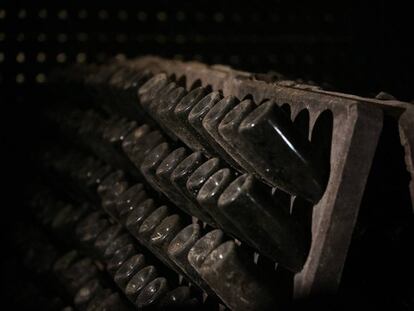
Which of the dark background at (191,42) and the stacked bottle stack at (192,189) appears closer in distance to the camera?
the stacked bottle stack at (192,189)

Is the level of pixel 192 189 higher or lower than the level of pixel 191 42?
higher

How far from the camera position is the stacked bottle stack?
0.68 metres

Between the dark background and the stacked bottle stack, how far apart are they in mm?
550

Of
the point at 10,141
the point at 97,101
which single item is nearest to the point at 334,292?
the point at 97,101

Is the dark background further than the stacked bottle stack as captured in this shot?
Yes

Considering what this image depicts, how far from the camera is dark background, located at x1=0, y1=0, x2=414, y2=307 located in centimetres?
197

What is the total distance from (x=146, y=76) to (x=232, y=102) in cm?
48

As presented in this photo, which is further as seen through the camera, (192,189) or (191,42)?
(191,42)

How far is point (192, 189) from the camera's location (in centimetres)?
80

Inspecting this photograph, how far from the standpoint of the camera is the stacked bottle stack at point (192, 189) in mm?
681

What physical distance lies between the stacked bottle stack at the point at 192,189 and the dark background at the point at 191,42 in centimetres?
55

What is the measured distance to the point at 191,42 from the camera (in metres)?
2.23

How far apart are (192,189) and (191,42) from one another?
1.50 metres

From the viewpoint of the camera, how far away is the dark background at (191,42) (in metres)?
1.97
